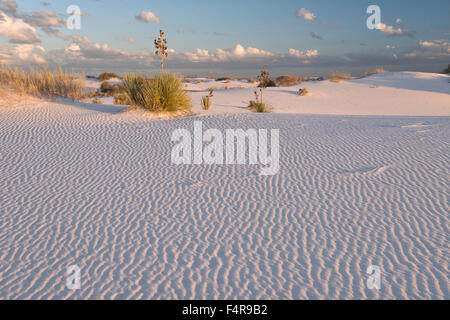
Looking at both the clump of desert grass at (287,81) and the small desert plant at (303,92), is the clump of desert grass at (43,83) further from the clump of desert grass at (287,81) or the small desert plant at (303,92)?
the clump of desert grass at (287,81)

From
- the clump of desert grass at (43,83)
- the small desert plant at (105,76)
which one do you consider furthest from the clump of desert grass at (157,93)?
the small desert plant at (105,76)

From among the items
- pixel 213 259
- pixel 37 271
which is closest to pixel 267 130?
pixel 213 259

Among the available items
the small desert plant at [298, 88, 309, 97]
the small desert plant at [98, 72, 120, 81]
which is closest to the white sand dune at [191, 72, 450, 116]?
the small desert plant at [298, 88, 309, 97]

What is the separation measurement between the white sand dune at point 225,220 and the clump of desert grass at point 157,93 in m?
2.79

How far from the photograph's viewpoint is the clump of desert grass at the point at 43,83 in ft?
37.6

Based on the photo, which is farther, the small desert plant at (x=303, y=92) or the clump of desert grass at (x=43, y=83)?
the small desert plant at (x=303, y=92)

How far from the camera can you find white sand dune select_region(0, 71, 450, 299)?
122 inches

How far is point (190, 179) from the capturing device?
18.9 feet

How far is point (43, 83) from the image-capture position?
11.8 meters

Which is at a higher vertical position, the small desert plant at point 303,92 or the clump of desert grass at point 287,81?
the clump of desert grass at point 287,81

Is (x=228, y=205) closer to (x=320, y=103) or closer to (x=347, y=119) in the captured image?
(x=347, y=119)

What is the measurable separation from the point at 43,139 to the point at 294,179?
6066 millimetres

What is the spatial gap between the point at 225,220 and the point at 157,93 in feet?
23.4

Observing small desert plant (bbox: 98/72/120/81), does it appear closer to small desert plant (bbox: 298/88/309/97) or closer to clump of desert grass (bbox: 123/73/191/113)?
small desert plant (bbox: 298/88/309/97)
